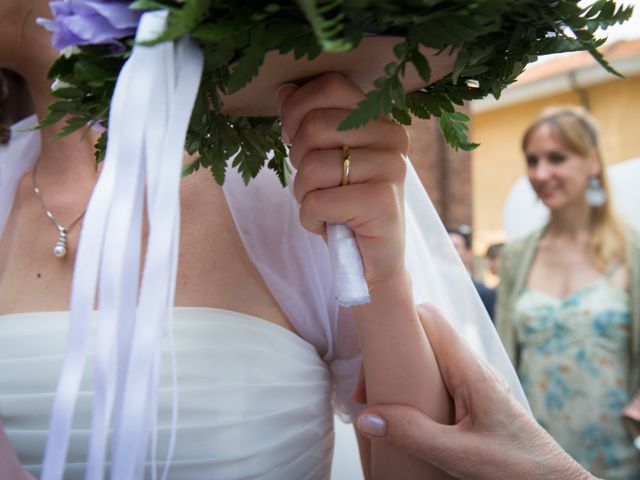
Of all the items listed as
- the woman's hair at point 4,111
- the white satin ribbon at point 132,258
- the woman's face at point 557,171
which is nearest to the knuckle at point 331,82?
the white satin ribbon at point 132,258

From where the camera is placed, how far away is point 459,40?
2.96ft

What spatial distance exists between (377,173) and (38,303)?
750 mm

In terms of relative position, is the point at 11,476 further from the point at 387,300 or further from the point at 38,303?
the point at 387,300

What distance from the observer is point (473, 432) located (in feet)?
4.10

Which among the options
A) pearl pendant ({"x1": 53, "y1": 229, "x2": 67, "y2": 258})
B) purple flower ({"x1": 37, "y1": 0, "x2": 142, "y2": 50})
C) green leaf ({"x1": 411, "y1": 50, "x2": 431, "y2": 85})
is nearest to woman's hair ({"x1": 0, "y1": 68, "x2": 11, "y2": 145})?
pearl pendant ({"x1": 53, "y1": 229, "x2": 67, "y2": 258})

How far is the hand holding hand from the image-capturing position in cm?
123

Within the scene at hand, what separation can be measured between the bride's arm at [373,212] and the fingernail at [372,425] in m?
0.04

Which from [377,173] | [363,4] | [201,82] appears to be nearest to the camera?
[363,4]

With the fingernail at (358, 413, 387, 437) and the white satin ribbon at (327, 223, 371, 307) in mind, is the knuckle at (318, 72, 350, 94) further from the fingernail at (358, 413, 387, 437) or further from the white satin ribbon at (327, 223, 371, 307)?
the fingernail at (358, 413, 387, 437)

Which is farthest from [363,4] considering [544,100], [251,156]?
[544,100]

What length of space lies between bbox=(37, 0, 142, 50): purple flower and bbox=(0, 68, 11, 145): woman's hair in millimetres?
910

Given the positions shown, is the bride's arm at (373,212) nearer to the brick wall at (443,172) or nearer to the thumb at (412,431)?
the thumb at (412,431)

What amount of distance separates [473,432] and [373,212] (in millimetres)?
447

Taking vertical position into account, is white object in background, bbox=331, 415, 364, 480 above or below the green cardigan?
below
